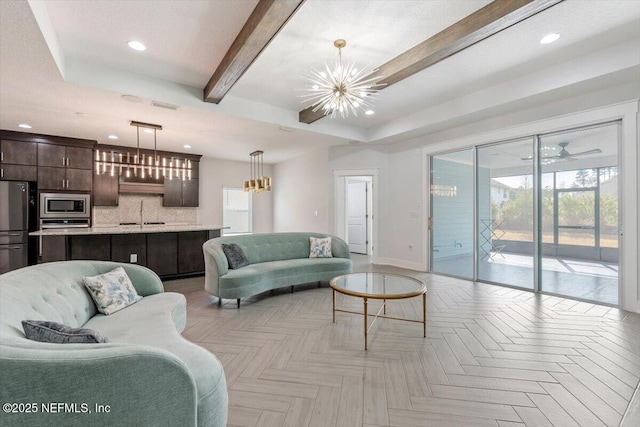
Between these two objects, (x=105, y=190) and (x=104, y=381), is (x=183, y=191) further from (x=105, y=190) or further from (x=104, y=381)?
(x=104, y=381)

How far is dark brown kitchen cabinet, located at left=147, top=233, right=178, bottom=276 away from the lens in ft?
16.5

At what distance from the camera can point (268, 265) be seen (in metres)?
4.27

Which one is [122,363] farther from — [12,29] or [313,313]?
[12,29]

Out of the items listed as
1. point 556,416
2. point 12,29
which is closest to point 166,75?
point 12,29

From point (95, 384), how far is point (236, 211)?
783 centimetres

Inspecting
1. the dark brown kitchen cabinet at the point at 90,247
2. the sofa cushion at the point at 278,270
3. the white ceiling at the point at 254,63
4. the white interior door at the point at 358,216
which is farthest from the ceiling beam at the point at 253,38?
the white interior door at the point at 358,216

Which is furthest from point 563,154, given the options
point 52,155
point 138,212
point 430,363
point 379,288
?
point 52,155

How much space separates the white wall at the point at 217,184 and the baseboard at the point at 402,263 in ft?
13.3

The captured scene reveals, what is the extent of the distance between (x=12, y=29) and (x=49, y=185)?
4.36 meters

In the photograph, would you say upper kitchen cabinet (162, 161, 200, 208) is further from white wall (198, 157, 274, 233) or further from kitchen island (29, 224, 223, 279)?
kitchen island (29, 224, 223, 279)

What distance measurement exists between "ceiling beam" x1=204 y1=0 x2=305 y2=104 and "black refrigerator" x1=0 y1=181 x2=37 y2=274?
14.8 feet

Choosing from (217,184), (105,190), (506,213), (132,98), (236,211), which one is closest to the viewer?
(132,98)

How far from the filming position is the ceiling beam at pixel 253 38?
2.30 metres

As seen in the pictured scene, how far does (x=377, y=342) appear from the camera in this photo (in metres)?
2.74
